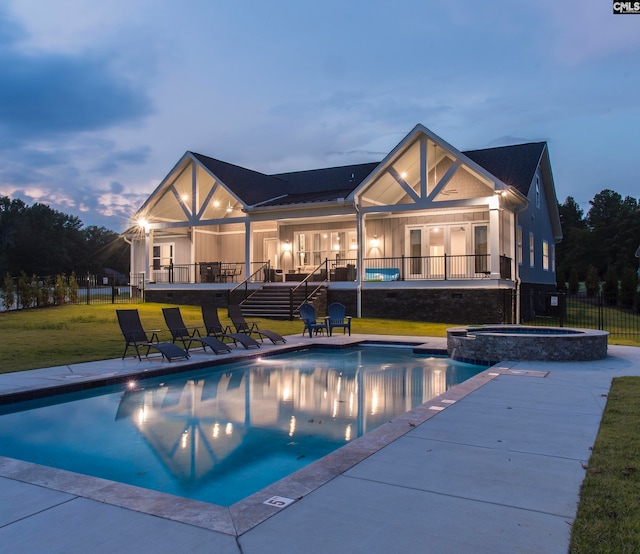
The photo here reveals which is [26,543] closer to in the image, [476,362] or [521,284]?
[476,362]

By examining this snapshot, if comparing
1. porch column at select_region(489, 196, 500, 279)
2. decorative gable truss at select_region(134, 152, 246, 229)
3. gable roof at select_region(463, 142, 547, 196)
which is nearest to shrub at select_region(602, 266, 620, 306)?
gable roof at select_region(463, 142, 547, 196)

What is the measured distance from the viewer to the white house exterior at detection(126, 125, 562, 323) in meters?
21.5

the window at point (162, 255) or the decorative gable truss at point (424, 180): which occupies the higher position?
the decorative gable truss at point (424, 180)

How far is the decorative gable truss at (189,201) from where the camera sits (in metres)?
27.2

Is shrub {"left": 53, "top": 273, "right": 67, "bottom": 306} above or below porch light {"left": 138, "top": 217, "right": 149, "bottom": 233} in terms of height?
below

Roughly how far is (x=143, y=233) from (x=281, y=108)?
1019 centimetres

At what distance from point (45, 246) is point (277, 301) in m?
49.8

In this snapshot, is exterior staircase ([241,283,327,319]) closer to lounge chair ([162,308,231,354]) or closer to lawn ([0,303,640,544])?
lawn ([0,303,640,544])

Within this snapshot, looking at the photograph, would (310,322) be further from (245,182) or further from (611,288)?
(611,288)

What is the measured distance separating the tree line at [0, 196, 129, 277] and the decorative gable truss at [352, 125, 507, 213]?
36.4m

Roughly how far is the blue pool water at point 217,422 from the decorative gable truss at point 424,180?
11.0m

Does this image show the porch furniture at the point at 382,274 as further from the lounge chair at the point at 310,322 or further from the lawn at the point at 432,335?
the lounge chair at the point at 310,322

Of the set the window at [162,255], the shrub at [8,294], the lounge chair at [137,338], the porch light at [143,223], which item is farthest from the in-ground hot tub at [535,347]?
the window at [162,255]

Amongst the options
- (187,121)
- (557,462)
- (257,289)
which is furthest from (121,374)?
(187,121)
